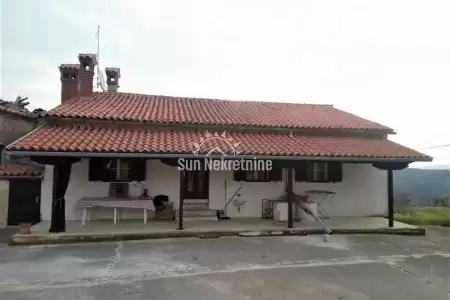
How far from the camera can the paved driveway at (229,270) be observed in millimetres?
4770

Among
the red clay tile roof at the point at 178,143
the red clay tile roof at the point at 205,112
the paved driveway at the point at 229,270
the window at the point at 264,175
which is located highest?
the red clay tile roof at the point at 205,112

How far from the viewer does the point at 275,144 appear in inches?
376

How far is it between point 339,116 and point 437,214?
5376 mm

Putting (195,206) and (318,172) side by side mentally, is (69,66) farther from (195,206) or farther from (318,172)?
(318,172)

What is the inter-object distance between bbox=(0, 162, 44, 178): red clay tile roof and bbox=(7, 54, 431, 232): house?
388 mm

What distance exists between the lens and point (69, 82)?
11.7m

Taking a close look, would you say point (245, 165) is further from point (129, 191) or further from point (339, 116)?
point (339, 116)

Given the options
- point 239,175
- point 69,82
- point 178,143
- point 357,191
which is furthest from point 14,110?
point 357,191

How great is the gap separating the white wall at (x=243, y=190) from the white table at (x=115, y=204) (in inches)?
21.4

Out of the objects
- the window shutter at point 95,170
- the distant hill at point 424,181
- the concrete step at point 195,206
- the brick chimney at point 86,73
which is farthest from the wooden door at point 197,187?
the distant hill at point 424,181

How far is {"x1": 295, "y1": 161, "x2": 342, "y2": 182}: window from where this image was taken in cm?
1080

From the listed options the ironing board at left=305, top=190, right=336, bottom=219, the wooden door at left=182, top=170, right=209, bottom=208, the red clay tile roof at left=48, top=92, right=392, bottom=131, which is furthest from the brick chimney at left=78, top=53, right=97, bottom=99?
the ironing board at left=305, top=190, right=336, bottom=219

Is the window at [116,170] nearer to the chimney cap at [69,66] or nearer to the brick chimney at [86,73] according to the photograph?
the brick chimney at [86,73]

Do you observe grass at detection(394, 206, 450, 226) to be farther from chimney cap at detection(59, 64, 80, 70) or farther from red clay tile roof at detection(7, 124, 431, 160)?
chimney cap at detection(59, 64, 80, 70)
